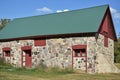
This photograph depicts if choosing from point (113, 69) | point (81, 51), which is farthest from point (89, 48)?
point (113, 69)

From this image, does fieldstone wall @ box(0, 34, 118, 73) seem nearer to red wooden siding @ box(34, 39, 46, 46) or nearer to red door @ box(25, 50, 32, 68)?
red wooden siding @ box(34, 39, 46, 46)

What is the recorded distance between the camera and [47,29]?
28.8 meters

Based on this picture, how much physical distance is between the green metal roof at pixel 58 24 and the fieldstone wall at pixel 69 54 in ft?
3.07

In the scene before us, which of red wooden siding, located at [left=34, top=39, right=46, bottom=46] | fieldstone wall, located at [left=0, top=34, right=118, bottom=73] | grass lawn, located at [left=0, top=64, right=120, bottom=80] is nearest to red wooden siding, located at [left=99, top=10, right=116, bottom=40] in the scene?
fieldstone wall, located at [left=0, top=34, right=118, bottom=73]

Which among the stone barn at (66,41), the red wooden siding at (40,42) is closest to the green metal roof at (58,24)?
the stone barn at (66,41)

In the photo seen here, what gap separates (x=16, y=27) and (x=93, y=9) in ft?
34.4

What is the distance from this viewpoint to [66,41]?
85.8 ft

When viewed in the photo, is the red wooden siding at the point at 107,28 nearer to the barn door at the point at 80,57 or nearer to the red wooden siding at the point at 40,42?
the barn door at the point at 80,57

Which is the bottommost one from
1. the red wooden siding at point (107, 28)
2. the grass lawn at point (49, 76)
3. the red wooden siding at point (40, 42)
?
the grass lawn at point (49, 76)

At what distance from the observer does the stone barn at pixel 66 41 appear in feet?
81.6

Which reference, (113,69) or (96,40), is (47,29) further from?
(113,69)

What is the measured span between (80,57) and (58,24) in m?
5.37

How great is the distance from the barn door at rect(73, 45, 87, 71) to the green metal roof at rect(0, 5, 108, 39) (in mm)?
1567

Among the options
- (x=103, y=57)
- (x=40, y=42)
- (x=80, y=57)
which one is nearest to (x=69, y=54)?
(x=80, y=57)
